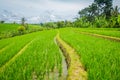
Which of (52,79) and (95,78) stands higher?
(95,78)

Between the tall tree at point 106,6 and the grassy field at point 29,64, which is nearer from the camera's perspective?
the grassy field at point 29,64

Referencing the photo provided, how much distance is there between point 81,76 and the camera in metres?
5.50

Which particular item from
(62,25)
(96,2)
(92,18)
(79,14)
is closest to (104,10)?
(96,2)

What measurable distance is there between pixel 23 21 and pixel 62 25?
982 inches

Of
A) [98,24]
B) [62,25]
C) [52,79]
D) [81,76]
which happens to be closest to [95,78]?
[81,76]

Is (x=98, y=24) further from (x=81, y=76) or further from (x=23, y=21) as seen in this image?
(x=23, y=21)

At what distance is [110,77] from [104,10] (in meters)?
68.6

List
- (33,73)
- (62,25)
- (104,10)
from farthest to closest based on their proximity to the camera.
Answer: (62,25) → (104,10) → (33,73)

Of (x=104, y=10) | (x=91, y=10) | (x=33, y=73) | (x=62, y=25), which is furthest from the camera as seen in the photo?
(x=62, y=25)

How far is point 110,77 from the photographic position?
471 cm

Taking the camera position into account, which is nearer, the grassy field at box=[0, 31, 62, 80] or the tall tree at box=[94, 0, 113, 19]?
the grassy field at box=[0, 31, 62, 80]

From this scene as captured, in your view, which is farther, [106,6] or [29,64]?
[106,6]

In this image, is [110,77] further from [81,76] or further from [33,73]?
[33,73]

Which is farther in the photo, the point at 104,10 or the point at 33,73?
the point at 104,10
